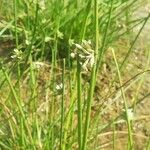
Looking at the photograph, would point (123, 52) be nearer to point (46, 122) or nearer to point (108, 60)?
point (108, 60)

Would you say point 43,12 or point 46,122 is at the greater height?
point 43,12

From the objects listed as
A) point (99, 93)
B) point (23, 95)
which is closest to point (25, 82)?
point (23, 95)

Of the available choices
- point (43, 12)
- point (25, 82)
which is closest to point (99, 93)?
point (25, 82)

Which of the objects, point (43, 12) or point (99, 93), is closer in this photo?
point (99, 93)

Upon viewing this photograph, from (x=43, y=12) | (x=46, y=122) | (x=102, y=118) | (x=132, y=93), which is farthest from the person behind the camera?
(x=43, y=12)

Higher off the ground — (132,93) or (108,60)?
(108,60)

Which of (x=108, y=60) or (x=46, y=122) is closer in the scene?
(x=46, y=122)

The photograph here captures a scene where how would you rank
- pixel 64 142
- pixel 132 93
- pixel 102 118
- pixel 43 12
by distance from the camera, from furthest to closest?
pixel 43 12 < pixel 132 93 < pixel 102 118 < pixel 64 142

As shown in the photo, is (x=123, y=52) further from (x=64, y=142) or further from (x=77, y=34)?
(x=64, y=142)

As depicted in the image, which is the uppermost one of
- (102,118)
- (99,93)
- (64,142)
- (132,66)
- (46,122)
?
(132,66)
